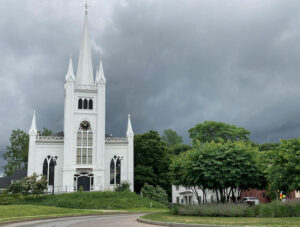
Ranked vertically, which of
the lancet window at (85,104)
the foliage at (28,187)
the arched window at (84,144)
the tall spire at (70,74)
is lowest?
the foliage at (28,187)

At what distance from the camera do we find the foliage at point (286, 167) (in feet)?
72.2

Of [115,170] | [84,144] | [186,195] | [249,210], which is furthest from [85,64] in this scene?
[249,210]

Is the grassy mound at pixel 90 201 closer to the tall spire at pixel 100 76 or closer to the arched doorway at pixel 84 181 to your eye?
the arched doorway at pixel 84 181

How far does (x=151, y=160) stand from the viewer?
194ft

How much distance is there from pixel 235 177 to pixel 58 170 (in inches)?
1273

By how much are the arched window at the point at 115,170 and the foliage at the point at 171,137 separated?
42724mm

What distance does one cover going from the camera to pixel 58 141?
51719 millimetres

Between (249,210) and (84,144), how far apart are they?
35.6 metres

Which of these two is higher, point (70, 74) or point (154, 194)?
point (70, 74)

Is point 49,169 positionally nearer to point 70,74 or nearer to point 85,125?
point 85,125

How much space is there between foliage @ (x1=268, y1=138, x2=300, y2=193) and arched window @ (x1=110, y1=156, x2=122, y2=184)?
107 feet

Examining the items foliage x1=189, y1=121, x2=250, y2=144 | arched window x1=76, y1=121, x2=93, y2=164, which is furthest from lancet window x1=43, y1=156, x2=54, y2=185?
foliage x1=189, y1=121, x2=250, y2=144

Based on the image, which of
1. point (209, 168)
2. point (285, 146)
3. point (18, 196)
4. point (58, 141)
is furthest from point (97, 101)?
point (285, 146)

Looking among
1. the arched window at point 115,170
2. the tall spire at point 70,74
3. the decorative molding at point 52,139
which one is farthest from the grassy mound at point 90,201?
the tall spire at point 70,74
